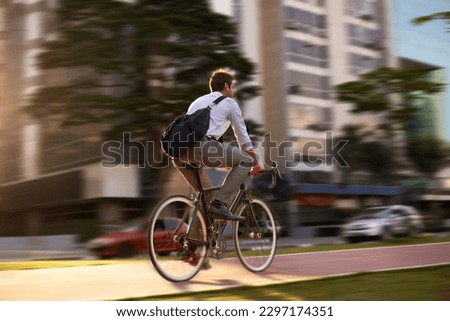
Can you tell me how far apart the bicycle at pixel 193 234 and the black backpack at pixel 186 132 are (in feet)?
1.16

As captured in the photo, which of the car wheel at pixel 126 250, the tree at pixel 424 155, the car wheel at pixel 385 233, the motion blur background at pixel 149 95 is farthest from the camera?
the car wheel at pixel 385 233

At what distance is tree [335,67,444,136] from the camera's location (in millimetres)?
5211

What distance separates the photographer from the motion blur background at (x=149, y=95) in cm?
1162

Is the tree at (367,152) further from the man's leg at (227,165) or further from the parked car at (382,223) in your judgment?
the man's leg at (227,165)

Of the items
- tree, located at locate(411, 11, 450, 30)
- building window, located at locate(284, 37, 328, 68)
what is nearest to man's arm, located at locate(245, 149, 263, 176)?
tree, located at locate(411, 11, 450, 30)

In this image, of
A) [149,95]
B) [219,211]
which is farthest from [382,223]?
[219,211]

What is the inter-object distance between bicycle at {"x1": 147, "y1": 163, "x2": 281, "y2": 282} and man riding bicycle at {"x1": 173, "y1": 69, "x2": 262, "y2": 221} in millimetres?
88

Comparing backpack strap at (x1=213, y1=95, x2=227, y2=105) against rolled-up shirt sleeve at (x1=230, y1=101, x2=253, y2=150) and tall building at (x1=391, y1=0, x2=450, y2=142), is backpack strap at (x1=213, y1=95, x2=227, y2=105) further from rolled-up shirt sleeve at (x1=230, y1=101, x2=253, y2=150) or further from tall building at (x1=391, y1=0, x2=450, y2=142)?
tall building at (x1=391, y1=0, x2=450, y2=142)

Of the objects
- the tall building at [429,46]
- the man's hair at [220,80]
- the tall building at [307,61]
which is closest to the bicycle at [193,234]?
the man's hair at [220,80]

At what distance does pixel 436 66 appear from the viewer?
5.66 meters

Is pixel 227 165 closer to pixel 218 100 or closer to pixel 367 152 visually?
pixel 218 100

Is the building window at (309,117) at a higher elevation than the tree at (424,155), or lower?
lower

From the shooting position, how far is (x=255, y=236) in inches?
225
